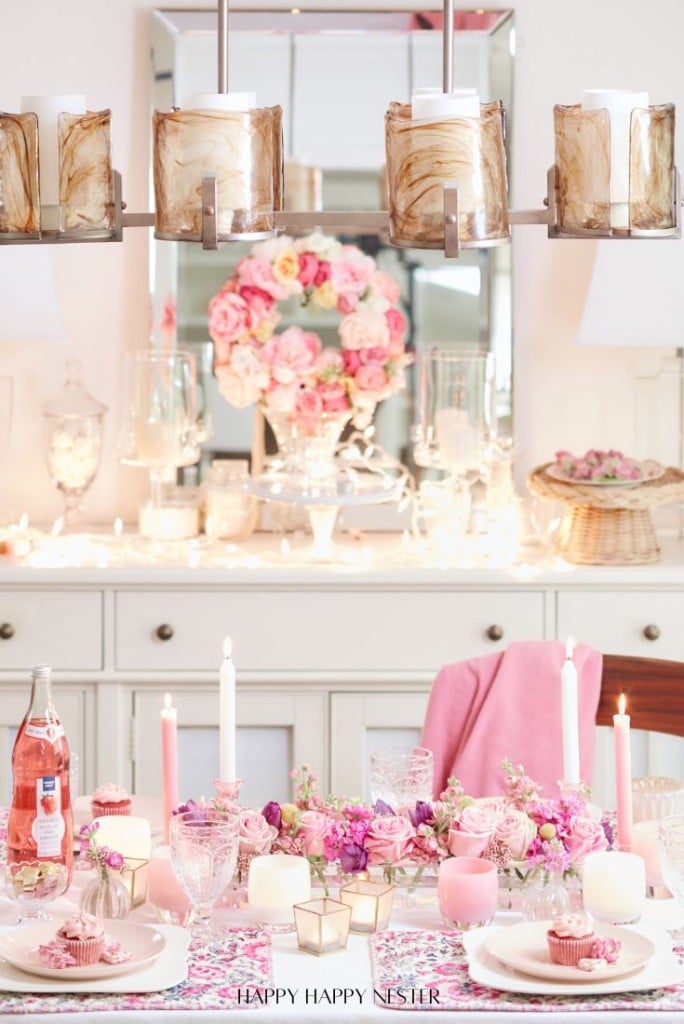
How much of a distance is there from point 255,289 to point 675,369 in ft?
3.19

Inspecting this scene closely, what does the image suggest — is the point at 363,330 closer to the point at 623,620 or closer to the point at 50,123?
the point at 623,620

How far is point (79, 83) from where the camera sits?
351 cm

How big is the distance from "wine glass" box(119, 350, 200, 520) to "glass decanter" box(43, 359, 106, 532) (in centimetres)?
12

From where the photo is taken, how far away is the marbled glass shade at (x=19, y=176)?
1623 millimetres

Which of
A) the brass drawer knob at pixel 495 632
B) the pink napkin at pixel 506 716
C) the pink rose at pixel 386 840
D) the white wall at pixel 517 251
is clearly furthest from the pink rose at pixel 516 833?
the white wall at pixel 517 251

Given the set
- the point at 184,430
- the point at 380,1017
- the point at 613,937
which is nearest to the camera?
the point at 380,1017

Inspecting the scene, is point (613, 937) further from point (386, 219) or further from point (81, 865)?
point (386, 219)

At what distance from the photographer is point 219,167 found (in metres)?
1.59

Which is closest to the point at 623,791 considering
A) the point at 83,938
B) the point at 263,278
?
the point at 83,938

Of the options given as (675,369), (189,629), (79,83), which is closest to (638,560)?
(675,369)

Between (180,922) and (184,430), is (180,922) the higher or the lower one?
the lower one

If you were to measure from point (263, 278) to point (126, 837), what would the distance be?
172cm

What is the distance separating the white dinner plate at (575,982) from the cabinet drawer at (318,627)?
1506 mm

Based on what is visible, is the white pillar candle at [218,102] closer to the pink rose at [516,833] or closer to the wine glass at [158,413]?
the pink rose at [516,833]
